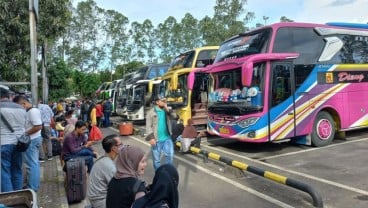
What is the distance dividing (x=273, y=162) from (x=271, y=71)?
2356 millimetres

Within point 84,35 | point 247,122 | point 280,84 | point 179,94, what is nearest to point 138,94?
point 179,94

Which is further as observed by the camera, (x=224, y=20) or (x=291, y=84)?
(x=224, y=20)

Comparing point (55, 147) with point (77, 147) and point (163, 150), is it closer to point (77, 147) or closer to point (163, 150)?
point (77, 147)

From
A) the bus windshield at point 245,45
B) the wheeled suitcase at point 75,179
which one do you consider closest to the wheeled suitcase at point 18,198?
the wheeled suitcase at point 75,179

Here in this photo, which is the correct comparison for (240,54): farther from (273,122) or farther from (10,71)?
(10,71)

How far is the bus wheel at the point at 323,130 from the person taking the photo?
11226mm

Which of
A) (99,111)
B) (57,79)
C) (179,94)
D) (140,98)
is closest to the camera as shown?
(179,94)

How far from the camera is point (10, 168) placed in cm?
651

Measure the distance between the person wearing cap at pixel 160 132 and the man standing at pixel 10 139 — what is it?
259cm

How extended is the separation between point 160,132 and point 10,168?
2943 mm

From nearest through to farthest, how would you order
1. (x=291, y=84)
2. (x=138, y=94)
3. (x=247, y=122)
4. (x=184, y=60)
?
(x=247, y=122), (x=291, y=84), (x=184, y=60), (x=138, y=94)

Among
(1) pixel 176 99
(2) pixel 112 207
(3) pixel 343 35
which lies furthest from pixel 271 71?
(2) pixel 112 207

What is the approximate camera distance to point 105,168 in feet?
14.4

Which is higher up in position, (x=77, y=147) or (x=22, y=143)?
(x=22, y=143)
